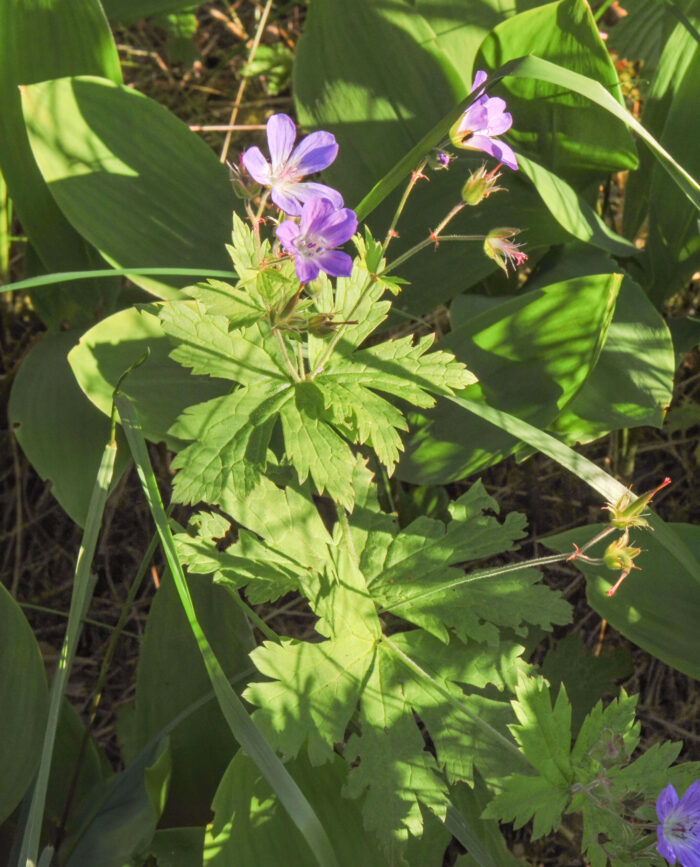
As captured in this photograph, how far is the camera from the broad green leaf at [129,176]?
4.39ft

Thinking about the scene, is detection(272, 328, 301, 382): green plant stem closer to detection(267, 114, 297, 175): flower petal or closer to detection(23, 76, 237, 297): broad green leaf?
detection(267, 114, 297, 175): flower petal

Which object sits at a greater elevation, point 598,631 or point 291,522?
point 291,522

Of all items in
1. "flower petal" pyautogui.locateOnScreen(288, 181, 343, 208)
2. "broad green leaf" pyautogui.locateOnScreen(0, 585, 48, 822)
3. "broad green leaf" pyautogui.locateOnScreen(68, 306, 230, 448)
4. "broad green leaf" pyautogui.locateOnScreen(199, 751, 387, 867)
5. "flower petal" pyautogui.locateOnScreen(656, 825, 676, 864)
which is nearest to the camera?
"flower petal" pyautogui.locateOnScreen(656, 825, 676, 864)

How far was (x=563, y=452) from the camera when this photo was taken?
1118mm

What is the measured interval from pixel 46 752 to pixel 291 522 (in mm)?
410

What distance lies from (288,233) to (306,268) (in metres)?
0.04

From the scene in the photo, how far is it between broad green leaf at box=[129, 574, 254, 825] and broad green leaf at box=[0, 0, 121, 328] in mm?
631

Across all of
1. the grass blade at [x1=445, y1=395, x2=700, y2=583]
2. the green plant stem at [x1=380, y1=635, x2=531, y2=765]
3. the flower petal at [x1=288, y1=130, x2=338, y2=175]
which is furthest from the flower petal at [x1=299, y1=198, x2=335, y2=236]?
the green plant stem at [x1=380, y1=635, x2=531, y2=765]

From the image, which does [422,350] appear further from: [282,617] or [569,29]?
[282,617]

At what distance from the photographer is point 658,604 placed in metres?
1.24

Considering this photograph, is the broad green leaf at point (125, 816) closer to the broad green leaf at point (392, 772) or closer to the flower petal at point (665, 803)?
the broad green leaf at point (392, 772)

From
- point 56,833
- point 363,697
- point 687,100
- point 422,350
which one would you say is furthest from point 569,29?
point 56,833

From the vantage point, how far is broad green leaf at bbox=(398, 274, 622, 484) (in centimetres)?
121

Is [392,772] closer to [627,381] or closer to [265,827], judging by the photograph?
[265,827]
